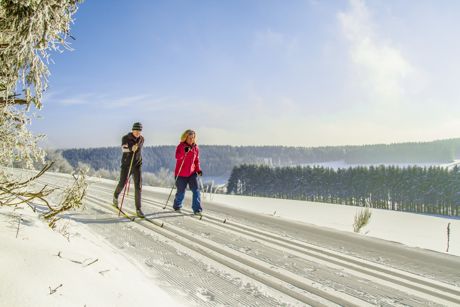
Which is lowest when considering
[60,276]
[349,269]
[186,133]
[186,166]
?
[349,269]

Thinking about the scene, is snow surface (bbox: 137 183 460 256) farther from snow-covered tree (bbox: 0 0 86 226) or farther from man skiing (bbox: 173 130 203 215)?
snow-covered tree (bbox: 0 0 86 226)

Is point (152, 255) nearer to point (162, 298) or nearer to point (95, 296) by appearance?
point (162, 298)

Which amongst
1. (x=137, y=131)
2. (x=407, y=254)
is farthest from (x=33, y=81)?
(x=407, y=254)

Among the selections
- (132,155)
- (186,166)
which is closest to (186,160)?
(186,166)

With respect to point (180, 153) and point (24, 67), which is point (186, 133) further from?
point (24, 67)

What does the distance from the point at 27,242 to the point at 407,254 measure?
→ 5116 mm

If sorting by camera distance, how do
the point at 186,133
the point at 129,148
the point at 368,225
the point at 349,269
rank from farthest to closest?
the point at 368,225
the point at 186,133
the point at 129,148
the point at 349,269

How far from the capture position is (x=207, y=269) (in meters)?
3.62

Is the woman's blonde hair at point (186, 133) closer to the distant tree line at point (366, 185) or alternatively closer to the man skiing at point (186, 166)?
the man skiing at point (186, 166)

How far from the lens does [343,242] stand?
18.0 feet

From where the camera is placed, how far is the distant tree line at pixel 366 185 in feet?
248

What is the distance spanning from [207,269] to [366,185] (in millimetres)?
89445

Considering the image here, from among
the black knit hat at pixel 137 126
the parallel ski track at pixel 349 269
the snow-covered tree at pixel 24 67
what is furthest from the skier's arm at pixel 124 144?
the snow-covered tree at pixel 24 67

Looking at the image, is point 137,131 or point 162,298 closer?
point 162,298
